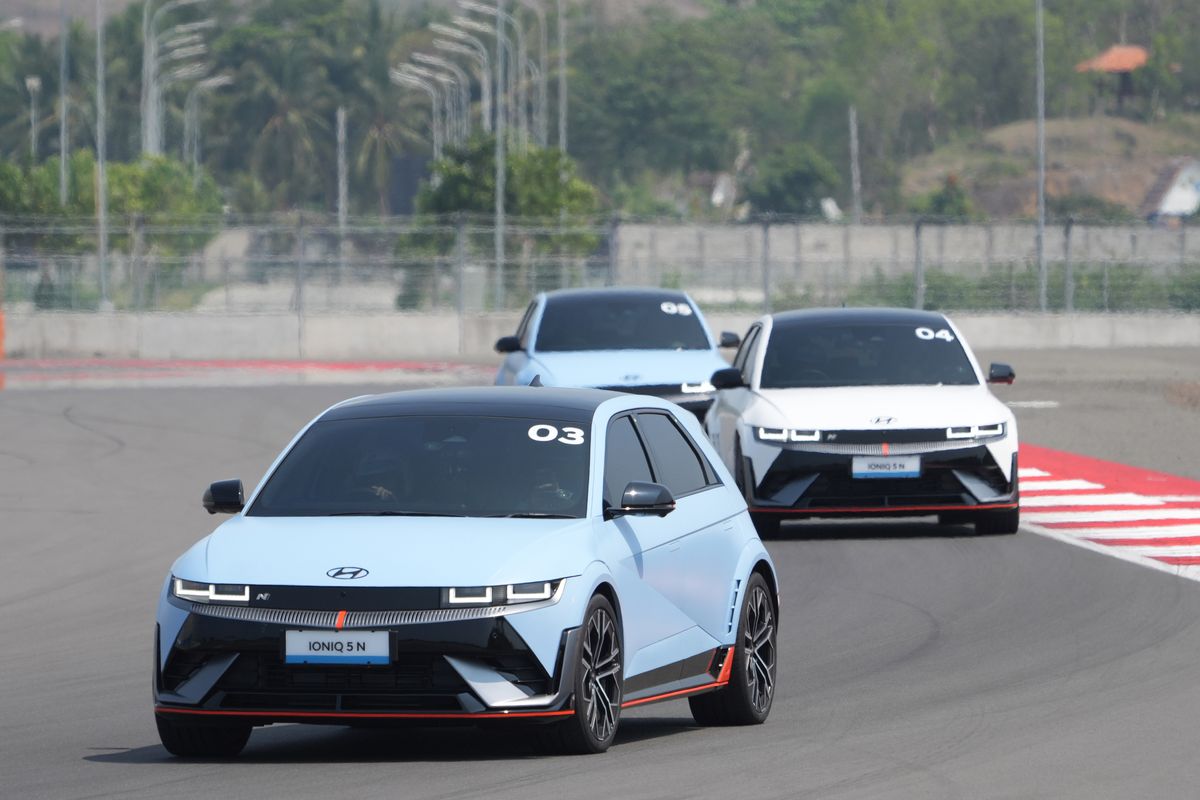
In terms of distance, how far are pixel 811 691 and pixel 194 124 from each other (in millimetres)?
118772

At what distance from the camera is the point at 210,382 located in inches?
1492

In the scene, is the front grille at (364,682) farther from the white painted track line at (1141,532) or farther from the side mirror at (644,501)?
the white painted track line at (1141,532)

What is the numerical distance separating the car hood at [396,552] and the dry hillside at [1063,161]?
424 ft

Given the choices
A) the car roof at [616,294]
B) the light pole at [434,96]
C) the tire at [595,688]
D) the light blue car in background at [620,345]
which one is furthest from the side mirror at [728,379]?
the light pole at [434,96]

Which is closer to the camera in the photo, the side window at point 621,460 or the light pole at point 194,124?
the side window at point 621,460

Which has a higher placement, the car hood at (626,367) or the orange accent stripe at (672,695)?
the car hood at (626,367)

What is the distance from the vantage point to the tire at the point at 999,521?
658 inches

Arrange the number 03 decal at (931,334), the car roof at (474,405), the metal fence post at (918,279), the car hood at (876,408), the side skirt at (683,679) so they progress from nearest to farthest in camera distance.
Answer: the side skirt at (683,679) < the car roof at (474,405) < the car hood at (876,408) < the number 03 decal at (931,334) < the metal fence post at (918,279)

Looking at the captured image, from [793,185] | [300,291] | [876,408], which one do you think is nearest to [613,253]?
[300,291]

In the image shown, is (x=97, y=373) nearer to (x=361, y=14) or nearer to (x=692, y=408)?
(x=692, y=408)

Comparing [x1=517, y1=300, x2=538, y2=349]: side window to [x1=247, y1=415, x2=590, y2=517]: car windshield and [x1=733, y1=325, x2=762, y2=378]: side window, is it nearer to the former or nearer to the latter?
[x1=733, y1=325, x2=762, y2=378]: side window

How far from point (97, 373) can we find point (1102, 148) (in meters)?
117

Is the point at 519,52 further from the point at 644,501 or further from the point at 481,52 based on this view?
the point at 644,501

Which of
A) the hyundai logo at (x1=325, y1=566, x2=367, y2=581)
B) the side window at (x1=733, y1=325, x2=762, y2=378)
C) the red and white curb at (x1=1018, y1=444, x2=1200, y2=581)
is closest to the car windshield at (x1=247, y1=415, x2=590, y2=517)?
the hyundai logo at (x1=325, y1=566, x2=367, y2=581)
